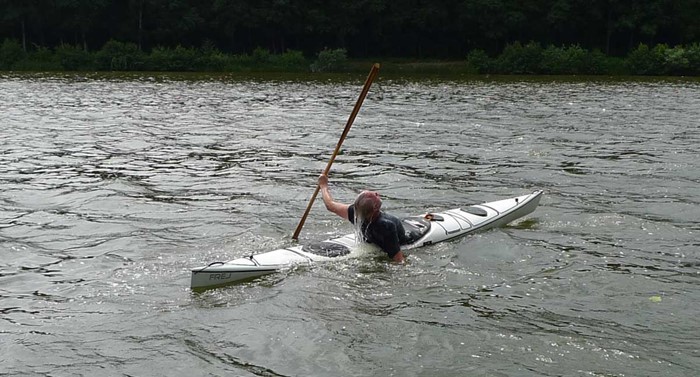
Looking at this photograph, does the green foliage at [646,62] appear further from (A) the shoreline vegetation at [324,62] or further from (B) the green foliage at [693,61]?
(B) the green foliage at [693,61]

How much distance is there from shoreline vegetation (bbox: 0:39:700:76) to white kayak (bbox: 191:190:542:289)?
39.0 metres

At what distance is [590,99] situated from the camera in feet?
102

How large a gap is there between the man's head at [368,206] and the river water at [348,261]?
1.96ft

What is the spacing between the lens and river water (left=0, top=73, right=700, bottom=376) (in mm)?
7293

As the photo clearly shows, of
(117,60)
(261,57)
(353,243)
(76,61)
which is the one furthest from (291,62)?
(353,243)

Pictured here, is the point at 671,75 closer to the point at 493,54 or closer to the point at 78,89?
the point at 493,54

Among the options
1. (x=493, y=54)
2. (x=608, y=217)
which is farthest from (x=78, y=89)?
(x=493, y=54)

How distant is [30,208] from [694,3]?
60.7m

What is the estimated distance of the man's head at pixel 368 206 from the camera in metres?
9.39

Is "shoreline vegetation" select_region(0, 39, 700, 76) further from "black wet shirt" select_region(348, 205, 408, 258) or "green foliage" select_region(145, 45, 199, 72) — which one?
"black wet shirt" select_region(348, 205, 408, 258)

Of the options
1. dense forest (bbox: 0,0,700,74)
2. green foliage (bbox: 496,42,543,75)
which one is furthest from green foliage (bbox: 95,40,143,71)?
green foliage (bbox: 496,42,543,75)

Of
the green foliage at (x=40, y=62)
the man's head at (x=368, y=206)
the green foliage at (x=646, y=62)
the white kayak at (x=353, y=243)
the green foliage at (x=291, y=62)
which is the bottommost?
the green foliage at (x=40, y=62)

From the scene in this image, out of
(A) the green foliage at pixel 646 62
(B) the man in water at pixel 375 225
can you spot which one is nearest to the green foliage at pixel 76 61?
(A) the green foliage at pixel 646 62

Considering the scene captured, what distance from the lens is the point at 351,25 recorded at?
64562 millimetres
